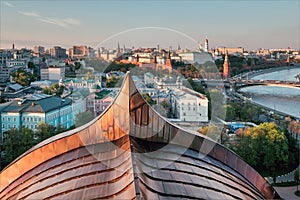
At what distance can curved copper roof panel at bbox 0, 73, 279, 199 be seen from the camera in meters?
3.09

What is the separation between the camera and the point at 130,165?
3.25 m

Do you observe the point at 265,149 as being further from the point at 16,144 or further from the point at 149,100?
the point at 16,144

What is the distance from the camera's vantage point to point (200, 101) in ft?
44.0

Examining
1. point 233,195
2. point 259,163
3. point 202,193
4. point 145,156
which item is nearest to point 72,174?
point 145,156

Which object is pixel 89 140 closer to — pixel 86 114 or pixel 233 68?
pixel 86 114

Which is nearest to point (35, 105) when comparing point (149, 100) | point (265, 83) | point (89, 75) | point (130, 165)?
point (89, 75)

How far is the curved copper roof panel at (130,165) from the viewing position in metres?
3.09

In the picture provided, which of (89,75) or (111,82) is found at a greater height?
(89,75)

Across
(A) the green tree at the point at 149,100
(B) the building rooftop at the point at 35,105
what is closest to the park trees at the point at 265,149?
(A) the green tree at the point at 149,100

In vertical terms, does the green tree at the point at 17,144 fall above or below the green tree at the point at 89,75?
below

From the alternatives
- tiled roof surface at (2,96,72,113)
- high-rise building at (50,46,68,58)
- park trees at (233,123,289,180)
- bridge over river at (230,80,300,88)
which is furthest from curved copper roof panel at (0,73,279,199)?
high-rise building at (50,46,68,58)

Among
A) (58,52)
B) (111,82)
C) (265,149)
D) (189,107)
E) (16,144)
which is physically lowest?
(265,149)

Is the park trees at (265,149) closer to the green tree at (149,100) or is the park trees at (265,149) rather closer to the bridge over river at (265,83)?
the green tree at (149,100)

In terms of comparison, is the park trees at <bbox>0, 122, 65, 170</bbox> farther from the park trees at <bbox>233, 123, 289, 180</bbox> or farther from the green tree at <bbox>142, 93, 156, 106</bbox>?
the park trees at <bbox>233, 123, 289, 180</bbox>
